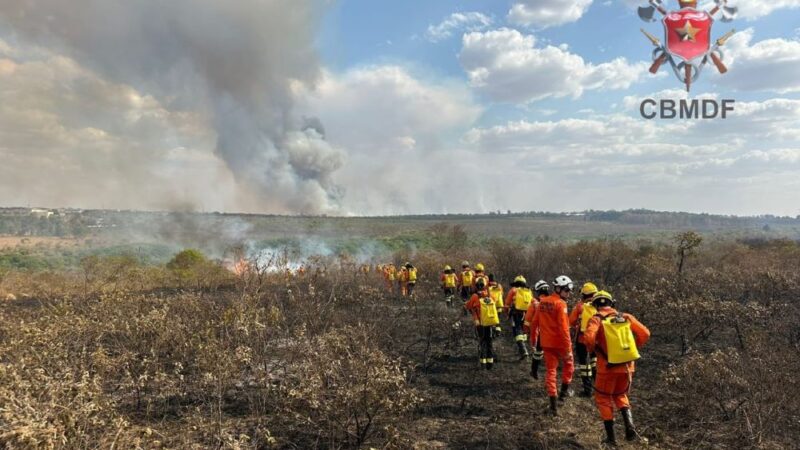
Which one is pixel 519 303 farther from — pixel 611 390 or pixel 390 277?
pixel 390 277

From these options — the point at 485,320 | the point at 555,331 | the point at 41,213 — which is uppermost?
the point at 41,213

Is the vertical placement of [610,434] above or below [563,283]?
below

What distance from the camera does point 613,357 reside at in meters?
5.57

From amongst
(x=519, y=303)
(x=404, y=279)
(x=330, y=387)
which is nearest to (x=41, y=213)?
(x=404, y=279)

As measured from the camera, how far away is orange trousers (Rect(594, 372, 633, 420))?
563cm

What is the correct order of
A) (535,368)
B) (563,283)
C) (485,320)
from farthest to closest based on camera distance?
1. (485,320)
2. (535,368)
3. (563,283)

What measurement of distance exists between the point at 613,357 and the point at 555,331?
1.44 meters

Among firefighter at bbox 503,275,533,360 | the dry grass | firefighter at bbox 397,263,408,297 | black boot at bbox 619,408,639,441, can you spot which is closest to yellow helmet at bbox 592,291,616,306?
black boot at bbox 619,408,639,441

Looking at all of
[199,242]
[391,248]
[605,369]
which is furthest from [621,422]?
[199,242]

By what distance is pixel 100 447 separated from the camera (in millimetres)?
Answer: 3861

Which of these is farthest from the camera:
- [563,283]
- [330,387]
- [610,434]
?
[563,283]

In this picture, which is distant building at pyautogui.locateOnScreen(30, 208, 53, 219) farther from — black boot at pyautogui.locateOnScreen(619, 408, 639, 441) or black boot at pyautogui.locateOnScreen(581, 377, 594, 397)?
black boot at pyautogui.locateOnScreen(619, 408, 639, 441)

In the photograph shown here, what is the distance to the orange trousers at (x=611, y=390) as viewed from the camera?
5633mm

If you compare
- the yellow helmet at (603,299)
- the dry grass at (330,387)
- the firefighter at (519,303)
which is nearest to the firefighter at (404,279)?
the dry grass at (330,387)
